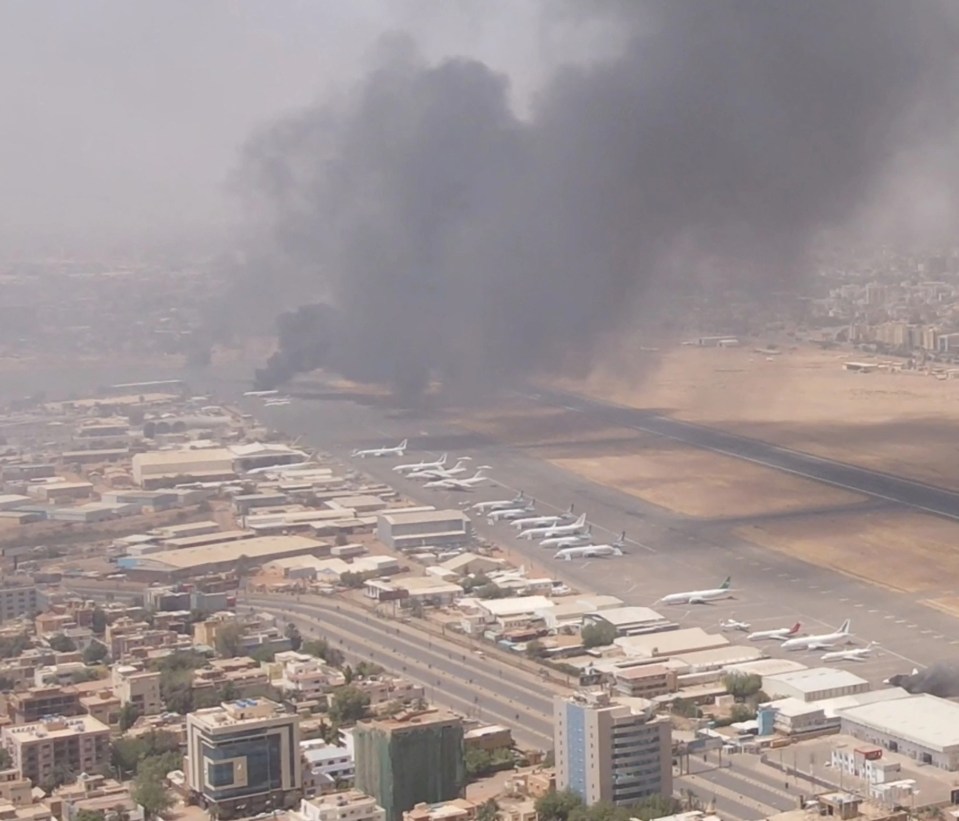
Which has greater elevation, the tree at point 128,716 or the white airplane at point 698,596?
the white airplane at point 698,596

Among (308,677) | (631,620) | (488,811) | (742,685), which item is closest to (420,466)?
(631,620)

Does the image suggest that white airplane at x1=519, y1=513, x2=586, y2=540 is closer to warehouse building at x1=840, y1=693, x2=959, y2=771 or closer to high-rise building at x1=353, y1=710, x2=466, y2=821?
warehouse building at x1=840, y1=693, x2=959, y2=771

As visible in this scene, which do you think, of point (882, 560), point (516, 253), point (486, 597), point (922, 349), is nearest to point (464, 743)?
point (486, 597)

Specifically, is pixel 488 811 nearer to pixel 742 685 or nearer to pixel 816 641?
pixel 742 685

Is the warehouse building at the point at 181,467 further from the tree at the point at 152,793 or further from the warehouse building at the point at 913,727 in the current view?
the warehouse building at the point at 913,727

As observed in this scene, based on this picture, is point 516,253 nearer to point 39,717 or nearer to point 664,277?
point 664,277

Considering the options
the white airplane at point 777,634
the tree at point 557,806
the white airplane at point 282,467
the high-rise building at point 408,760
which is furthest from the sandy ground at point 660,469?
the tree at point 557,806
